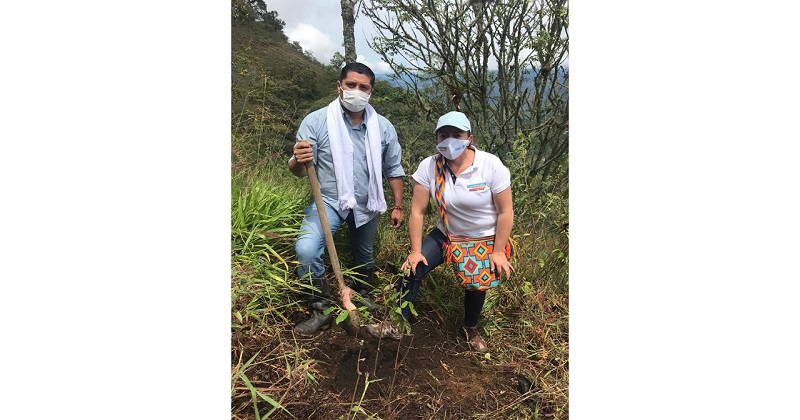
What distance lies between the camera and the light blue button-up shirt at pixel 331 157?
2.15m

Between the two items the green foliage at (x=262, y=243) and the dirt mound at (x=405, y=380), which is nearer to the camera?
the dirt mound at (x=405, y=380)

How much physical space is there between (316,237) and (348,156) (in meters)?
0.48

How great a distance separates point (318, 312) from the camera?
2195 millimetres

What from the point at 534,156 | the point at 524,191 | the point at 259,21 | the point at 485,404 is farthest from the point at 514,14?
the point at 485,404

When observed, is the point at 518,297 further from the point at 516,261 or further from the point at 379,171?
the point at 379,171

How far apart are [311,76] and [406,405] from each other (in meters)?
1.94

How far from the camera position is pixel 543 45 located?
2.70 metres

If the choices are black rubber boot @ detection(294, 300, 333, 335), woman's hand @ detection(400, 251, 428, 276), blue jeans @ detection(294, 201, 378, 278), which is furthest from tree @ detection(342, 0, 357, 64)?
black rubber boot @ detection(294, 300, 333, 335)

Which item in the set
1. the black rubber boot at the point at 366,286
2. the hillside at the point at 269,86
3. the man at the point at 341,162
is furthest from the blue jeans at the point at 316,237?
the hillside at the point at 269,86

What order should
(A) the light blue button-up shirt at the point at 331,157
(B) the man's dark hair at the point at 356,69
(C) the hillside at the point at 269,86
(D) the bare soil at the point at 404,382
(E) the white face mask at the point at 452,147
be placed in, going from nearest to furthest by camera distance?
(D) the bare soil at the point at 404,382
(E) the white face mask at the point at 452,147
(B) the man's dark hair at the point at 356,69
(A) the light blue button-up shirt at the point at 331,157
(C) the hillside at the point at 269,86

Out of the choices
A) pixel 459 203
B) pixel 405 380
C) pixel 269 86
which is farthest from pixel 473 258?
pixel 269 86

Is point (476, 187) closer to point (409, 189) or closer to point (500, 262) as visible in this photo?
point (500, 262)

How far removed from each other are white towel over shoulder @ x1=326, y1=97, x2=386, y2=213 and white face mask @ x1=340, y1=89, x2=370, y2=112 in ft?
0.17

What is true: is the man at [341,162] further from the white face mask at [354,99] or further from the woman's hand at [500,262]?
the woman's hand at [500,262]
